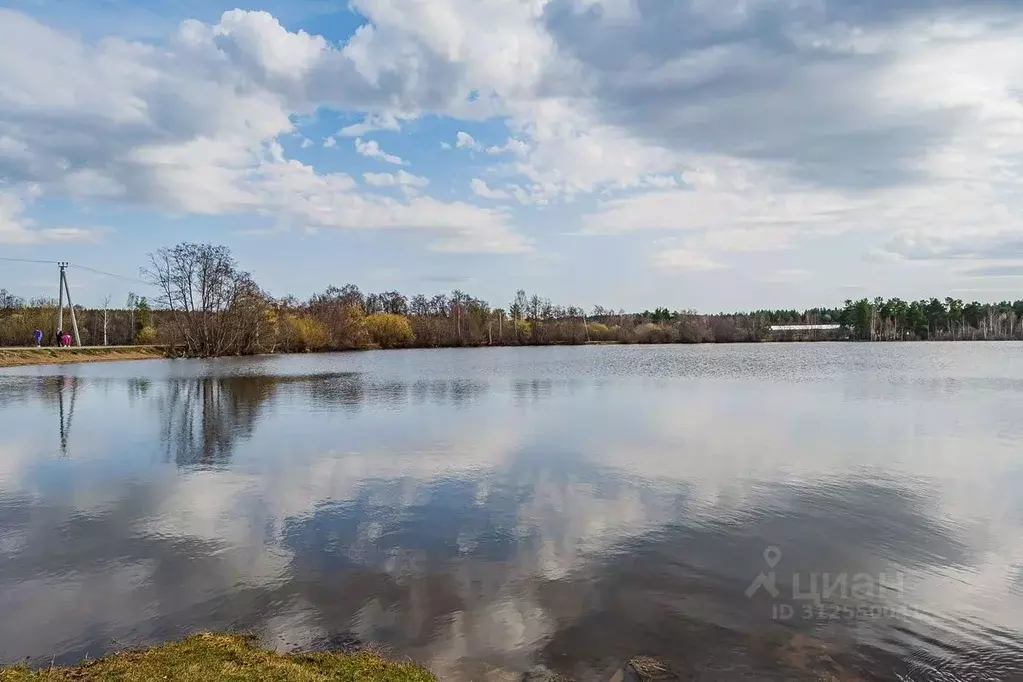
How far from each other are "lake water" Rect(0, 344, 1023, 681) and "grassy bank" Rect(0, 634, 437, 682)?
0.48m

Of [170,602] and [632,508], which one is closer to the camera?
[170,602]

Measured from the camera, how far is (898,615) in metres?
8.07

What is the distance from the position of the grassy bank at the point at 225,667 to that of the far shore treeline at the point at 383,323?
8023cm

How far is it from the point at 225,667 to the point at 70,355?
7250cm

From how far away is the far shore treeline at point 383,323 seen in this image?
81.6 m

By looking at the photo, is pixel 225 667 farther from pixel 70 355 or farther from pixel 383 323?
pixel 383 323

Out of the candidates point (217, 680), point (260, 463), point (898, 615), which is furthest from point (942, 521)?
point (260, 463)

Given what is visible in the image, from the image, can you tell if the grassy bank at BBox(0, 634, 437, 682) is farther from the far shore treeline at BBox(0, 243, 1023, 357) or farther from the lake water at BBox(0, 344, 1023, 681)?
the far shore treeline at BBox(0, 243, 1023, 357)

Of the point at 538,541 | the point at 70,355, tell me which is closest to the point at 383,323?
the point at 70,355

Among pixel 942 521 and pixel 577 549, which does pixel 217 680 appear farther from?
pixel 942 521

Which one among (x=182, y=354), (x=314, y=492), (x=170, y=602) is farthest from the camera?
(x=182, y=354)

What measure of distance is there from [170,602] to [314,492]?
5473mm

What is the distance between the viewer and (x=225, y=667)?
6.18m

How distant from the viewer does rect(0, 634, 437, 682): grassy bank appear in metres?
5.96
